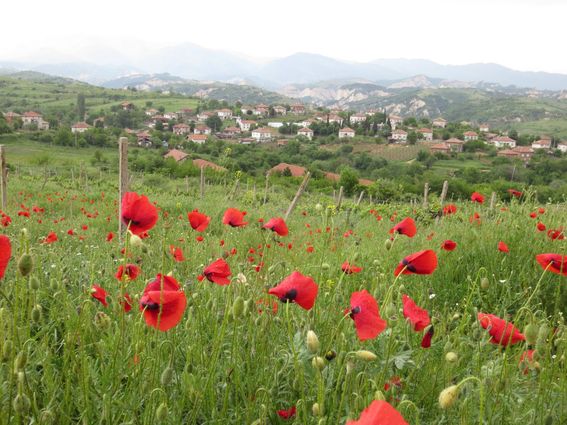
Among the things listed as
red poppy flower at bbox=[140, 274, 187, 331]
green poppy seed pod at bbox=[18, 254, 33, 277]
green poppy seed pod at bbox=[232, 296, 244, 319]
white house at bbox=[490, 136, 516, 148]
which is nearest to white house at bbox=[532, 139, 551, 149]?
white house at bbox=[490, 136, 516, 148]

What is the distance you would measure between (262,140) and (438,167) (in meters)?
36.1

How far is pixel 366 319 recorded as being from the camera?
1.39m

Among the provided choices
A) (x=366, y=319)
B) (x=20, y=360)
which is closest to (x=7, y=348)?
(x=20, y=360)

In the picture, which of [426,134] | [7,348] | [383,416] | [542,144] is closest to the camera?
[383,416]

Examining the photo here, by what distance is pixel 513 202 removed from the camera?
605 centimetres

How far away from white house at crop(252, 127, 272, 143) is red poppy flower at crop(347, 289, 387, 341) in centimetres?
9038

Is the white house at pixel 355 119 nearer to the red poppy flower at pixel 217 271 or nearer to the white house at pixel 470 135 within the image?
the white house at pixel 470 135

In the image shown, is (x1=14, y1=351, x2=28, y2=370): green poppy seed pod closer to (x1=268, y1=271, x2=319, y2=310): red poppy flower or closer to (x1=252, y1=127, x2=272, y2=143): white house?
(x1=268, y1=271, x2=319, y2=310): red poppy flower

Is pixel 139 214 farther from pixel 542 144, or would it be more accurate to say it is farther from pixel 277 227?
pixel 542 144

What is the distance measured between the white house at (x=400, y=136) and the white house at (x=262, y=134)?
77.8 feet

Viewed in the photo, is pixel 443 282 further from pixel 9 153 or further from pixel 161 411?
pixel 9 153

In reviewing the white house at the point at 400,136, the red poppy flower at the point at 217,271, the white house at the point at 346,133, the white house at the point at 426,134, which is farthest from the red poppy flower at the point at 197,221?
the white house at the point at 426,134

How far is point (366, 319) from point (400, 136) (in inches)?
3738

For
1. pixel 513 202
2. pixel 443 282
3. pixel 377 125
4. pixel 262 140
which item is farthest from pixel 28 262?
pixel 377 125
